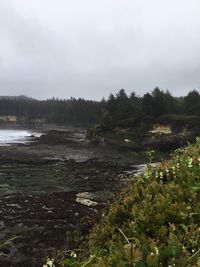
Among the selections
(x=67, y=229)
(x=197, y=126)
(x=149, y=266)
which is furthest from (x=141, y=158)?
(x=149, y=266)

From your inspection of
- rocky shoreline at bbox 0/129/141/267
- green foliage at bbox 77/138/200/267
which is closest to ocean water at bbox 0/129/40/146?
rocky shoreline at bbox 0/129/141/267

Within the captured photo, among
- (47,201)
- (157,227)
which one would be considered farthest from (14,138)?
(157,227)

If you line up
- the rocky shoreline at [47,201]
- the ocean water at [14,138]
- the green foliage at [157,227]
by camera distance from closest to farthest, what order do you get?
the green foliage at [157,227]
the rocky shoreline at [47,201]
the ocean water at [14,138]

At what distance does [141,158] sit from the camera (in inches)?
2173

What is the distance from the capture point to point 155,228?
523 cm

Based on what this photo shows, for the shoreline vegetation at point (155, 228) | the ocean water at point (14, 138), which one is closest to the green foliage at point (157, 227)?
the shoreline vegetation at point (155, 228)

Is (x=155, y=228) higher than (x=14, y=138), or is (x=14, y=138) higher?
(x=155, y=228)

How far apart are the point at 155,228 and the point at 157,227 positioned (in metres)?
0.04

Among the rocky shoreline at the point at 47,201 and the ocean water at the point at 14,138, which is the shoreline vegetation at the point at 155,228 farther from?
the ocean water at the point at 14,138

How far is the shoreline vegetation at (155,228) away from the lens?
150 inches

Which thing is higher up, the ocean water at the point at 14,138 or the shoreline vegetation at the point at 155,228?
the shoreline vegetation at the point at 155,228

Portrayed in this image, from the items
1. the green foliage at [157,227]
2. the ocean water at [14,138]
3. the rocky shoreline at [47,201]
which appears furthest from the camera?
the ocean water at [14,138]

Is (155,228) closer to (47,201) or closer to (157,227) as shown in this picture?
(157,227)

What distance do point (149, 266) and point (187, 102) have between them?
92714mm
